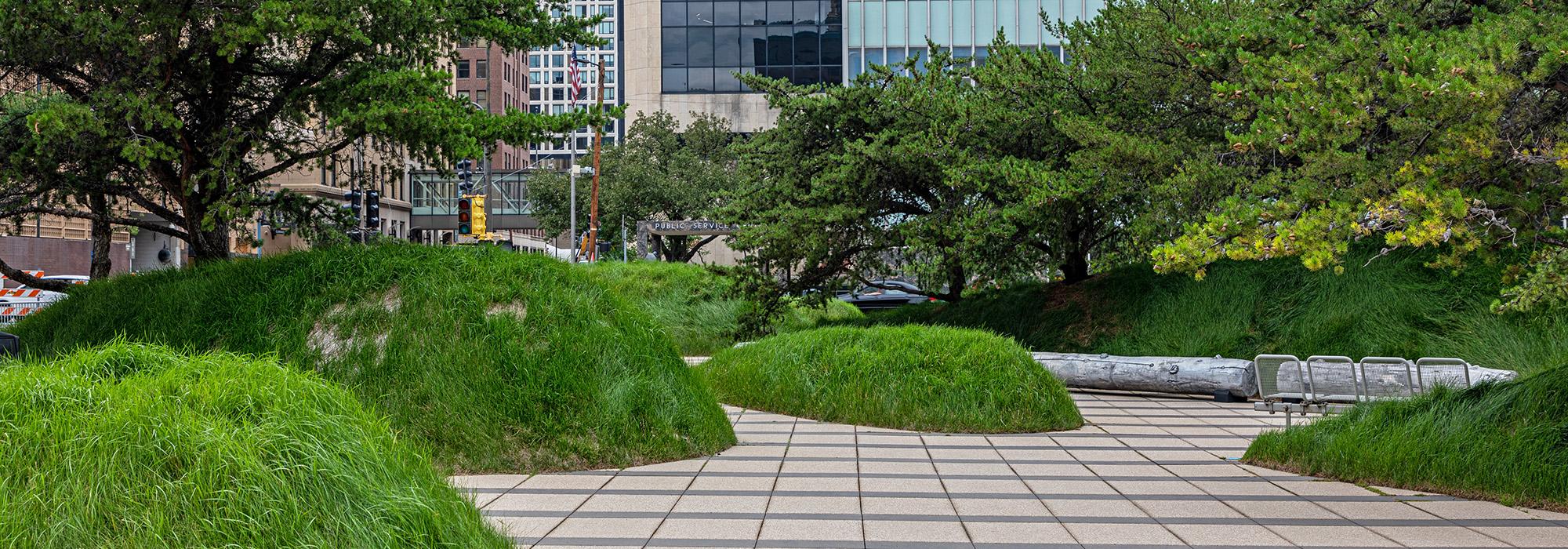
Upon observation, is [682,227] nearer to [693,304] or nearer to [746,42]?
[693,304]

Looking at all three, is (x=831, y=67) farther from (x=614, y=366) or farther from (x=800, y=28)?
(x=614, y=366)

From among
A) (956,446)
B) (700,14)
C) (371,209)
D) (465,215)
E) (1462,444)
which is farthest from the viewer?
(700,14)

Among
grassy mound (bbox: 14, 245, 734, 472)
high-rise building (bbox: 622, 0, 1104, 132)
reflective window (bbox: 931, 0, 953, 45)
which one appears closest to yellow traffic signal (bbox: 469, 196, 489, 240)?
grassy mound (bbox: 14, 245, 734, 472)

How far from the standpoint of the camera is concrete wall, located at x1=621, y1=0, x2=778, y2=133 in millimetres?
59969

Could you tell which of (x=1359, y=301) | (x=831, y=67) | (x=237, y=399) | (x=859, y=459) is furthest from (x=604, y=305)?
(x=831, y=67)

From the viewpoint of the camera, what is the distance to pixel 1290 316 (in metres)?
17.8

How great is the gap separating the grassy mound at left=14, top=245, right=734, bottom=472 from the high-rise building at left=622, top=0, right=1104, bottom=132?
46270 millimetres

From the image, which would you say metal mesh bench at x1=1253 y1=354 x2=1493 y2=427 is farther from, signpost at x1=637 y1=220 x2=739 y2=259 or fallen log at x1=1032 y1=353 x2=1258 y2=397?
signpost at x1=637 y1=220 x2=739 y2=259

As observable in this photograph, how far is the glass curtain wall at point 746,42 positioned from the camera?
58.0 metres

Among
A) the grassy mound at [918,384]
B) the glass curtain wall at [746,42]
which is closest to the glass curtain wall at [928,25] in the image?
the glass curtain wall at [746,42]

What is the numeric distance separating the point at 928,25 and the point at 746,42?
8.56 metres

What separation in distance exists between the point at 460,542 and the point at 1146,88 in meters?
15.0

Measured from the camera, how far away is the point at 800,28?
58.2m

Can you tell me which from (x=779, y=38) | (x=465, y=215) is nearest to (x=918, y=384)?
(x=465, y=215)
